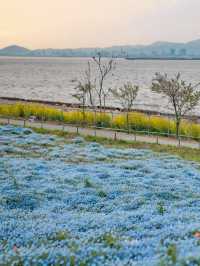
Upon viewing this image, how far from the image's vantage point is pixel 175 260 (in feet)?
20.6

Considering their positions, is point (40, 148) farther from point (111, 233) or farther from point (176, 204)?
point (111, 233)

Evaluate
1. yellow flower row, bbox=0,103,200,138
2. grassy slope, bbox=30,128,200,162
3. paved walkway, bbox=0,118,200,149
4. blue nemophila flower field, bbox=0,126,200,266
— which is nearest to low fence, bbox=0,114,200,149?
paved walkway, bbox=0,118,200,149

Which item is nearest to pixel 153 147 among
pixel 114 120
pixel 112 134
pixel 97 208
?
pixel 112 134

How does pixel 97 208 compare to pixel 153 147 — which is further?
pixel 153 147

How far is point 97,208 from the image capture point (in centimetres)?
1193

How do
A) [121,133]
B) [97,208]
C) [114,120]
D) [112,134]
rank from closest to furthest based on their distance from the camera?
[97,208] → [112,134] → [121,133] → [114,120]

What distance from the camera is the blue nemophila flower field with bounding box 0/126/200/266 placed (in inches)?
A: 282

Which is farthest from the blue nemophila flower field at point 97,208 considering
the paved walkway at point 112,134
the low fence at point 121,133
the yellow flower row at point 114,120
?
the yellow flower row at point 114,120

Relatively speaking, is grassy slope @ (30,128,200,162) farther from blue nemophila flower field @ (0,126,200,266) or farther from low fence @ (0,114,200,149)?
blue nemophila flower field @ (0,126,200,266)

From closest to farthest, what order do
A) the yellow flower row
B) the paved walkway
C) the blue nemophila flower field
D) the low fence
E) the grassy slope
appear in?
the blue nemophila flower field < the grassy slope < the paved walkway < the low fence < the yellow flower row

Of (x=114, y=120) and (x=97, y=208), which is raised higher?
(x=97, y=208)

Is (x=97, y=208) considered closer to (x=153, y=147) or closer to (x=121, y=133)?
(x=153, y=147)

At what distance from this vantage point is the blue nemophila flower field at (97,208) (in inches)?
282

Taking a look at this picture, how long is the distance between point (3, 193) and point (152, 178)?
5.75 metres
